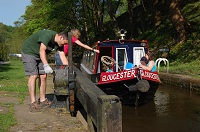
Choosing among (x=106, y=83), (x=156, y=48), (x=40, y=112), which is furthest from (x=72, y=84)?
(x=156, y=48)

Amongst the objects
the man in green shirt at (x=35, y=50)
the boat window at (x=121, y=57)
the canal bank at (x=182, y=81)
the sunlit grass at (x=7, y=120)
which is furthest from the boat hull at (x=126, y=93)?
the sunlit grass at (x=7, y=120)

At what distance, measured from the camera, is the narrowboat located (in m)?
9.16

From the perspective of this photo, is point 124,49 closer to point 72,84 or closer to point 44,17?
point 72,84

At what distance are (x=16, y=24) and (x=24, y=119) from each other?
66.1m

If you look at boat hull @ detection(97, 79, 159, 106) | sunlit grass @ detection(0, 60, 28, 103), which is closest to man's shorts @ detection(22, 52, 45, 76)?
sunlit grass @ detection(0, 60, 28, 103)

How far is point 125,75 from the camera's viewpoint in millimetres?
9219

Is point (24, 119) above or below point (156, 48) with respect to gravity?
below

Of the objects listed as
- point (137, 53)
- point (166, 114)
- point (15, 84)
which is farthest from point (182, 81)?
point (15, 84)

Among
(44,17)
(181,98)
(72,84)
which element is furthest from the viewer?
(44,17)

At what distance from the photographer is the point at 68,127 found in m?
4.66

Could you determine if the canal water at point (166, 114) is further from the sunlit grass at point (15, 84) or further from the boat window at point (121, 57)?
the sunlit grass at point (15, 84)

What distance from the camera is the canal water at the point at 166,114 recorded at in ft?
24.1

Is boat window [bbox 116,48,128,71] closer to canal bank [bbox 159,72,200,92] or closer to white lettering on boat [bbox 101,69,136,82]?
white lettering on boat [bbox 101,69,136,82]

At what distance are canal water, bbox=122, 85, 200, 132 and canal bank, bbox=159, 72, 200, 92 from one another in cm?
25
